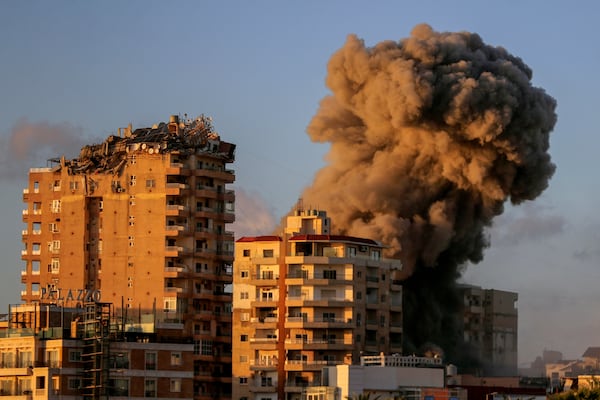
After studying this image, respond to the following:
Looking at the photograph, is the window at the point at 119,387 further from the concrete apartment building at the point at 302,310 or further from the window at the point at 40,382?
the concrete apartment building at the point at 302,310

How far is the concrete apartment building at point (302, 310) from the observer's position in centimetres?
12131

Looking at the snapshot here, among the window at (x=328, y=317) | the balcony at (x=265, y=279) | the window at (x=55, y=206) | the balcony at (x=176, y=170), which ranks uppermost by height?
the balcony at (x=176, y=170)

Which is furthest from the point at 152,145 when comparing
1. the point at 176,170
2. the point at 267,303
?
the point at 267,303

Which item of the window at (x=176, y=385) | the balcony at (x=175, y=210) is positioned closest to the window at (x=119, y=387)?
the window at (x=176, y=385)

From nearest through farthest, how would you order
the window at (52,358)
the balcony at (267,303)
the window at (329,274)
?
the window at (52,358) < the window at (329,274) < the balcony at (267,303)

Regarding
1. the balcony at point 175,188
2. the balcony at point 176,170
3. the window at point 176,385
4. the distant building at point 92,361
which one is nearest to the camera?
the distant building at point 92,361

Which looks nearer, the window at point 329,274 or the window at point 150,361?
the window at point 150,361

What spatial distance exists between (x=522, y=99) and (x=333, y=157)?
14.8 m

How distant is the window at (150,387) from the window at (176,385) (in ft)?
4.02

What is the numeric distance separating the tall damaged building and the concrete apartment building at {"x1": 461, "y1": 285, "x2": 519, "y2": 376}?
81.8 feet

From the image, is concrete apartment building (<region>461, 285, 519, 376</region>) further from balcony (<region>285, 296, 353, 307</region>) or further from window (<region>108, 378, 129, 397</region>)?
window (<region>108, 378, 129, 397</region>)

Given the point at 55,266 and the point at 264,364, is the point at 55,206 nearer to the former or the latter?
the point at 55,266

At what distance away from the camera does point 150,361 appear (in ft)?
332

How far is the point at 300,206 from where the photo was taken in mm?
134625
